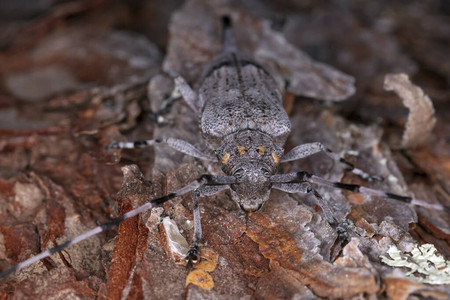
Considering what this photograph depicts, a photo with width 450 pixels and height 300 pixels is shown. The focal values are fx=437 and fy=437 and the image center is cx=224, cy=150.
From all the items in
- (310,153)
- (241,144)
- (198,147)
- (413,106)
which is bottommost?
(198,147)

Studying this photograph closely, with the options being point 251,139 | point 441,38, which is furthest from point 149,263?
point 441,38

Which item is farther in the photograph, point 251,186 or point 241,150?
point 241,150

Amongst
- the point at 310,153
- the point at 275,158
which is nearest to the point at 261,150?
the point at 275,158

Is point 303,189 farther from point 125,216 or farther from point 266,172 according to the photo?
point 125,216

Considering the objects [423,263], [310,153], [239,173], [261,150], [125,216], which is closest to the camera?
[423,263]

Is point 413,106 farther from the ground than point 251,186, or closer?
farther from the ground

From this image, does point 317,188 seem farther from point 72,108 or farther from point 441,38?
point 441,38
